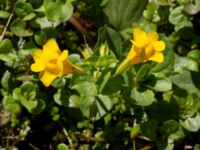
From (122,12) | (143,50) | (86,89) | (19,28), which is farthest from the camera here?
(122,12)

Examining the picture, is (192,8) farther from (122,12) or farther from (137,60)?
(137,60)

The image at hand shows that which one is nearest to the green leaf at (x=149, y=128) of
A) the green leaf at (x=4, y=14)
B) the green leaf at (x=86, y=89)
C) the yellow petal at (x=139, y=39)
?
the green leaf at (x=86, y=89)

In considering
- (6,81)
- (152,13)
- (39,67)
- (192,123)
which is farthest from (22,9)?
(192,123)

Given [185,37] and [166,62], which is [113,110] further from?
[185,37]

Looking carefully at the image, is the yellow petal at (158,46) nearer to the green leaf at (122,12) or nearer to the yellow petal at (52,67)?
the yellow petal at (52,67)

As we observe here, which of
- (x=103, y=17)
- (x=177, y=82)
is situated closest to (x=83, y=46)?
A: (x=103, y=17)

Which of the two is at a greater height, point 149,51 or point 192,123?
point 149,51
